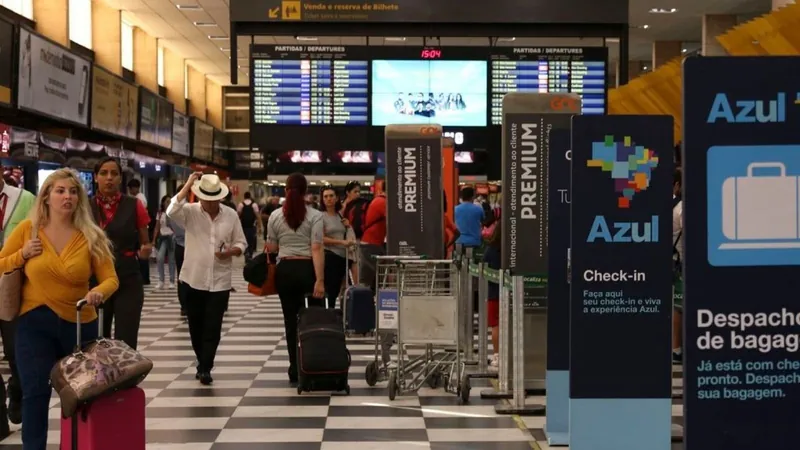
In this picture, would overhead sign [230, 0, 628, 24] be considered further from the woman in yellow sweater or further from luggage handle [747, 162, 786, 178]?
luggage handle [747, 162, 786, 178]

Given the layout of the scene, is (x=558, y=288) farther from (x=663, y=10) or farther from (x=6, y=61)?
(x=663, y=10)

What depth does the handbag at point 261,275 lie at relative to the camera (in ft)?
27.0

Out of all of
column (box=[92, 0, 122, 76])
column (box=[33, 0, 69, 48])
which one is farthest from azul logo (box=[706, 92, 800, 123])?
column (box=[92, 0, 122, 76])

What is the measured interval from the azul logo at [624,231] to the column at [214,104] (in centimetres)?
3362

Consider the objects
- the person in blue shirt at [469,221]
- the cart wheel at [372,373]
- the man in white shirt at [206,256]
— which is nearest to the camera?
the man in white shirt at [206,256]

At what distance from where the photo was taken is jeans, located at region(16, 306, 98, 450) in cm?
498

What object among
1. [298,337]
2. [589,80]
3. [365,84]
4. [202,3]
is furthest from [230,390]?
[202,3]

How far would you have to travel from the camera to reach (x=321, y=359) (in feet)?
25.5

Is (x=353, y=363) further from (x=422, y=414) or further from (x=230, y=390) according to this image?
(x=422, y=414)

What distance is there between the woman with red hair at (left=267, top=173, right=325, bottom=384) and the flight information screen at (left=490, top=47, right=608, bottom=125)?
3558 millimetres

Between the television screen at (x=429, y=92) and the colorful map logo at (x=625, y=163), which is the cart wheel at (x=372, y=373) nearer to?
the colorful map logo at (x=625, y=163)

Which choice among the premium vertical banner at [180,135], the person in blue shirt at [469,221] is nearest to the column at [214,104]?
the premium vertical banner at [180,135]

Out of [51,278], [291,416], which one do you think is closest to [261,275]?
[291,416]

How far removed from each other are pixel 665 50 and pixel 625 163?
20329 millimetres
